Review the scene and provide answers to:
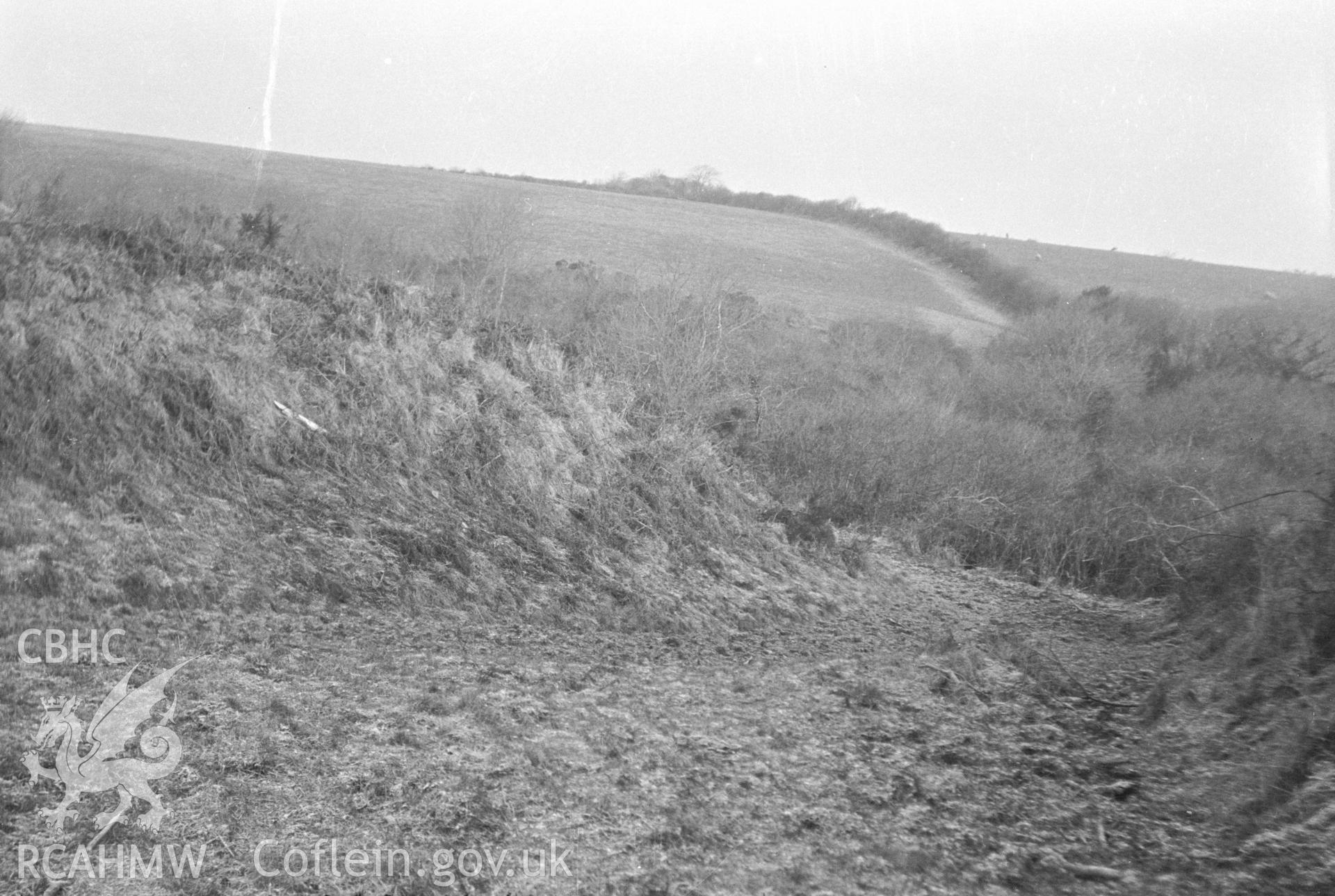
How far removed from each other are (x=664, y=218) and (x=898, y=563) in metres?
35.0

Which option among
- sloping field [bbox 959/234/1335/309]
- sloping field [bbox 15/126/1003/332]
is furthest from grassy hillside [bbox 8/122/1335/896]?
sloping field [bbox 959/234/1335/309]

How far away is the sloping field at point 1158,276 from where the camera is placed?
3262 cm

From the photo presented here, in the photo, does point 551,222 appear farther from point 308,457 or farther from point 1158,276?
point 308,457

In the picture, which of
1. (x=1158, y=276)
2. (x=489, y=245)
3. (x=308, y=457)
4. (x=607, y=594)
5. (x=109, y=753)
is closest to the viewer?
(x=109, y=753)

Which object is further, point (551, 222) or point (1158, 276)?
point (1158, 276)

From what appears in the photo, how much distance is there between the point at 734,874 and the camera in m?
3.69

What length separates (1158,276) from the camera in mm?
42562

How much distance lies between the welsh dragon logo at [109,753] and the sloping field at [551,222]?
28.3 feet

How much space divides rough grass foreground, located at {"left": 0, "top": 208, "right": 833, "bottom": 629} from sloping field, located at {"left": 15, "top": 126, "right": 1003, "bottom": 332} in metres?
3.07

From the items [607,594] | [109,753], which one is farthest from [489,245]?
[109,753]

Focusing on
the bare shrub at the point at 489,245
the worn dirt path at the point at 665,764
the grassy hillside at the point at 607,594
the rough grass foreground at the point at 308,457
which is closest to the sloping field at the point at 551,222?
the bare shrub at the point at 489,245

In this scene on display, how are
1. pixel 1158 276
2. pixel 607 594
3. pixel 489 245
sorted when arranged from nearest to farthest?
1. pixel 607 594
2. pixel 489 245
3. pixel 1158 276

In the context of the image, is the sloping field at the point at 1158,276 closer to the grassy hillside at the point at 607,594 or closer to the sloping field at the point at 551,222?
the sloping field at the point at 551,222

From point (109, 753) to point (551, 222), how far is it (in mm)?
33373
